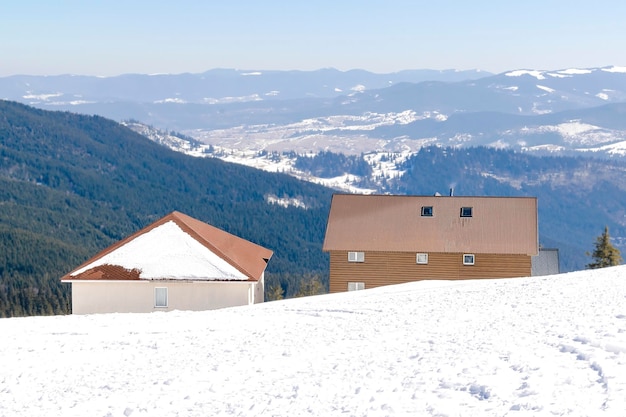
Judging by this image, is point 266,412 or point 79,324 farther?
point 79,324

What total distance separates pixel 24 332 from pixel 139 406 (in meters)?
12.0

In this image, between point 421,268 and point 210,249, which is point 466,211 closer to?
point 421,268

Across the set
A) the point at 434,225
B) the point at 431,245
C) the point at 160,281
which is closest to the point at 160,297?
the point at 160,281

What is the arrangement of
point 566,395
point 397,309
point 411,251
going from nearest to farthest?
point 566,395, point 397,309, point 411,251

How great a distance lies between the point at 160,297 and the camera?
140ft

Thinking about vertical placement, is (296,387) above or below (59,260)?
above

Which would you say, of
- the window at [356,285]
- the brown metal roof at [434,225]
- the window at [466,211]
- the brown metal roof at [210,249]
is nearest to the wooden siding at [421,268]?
the window at [356,285]

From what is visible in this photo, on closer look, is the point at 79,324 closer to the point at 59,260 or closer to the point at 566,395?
the point at 566,395

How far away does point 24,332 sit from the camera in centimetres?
2784

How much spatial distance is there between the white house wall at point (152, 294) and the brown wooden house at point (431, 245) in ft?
34.1

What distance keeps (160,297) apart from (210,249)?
11.1ft

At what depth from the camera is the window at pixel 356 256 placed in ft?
170

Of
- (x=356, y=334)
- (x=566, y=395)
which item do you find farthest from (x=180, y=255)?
(x=566, y=395)

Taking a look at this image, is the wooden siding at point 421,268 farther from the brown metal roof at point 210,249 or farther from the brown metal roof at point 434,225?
the brown metal roof at point 210,249
